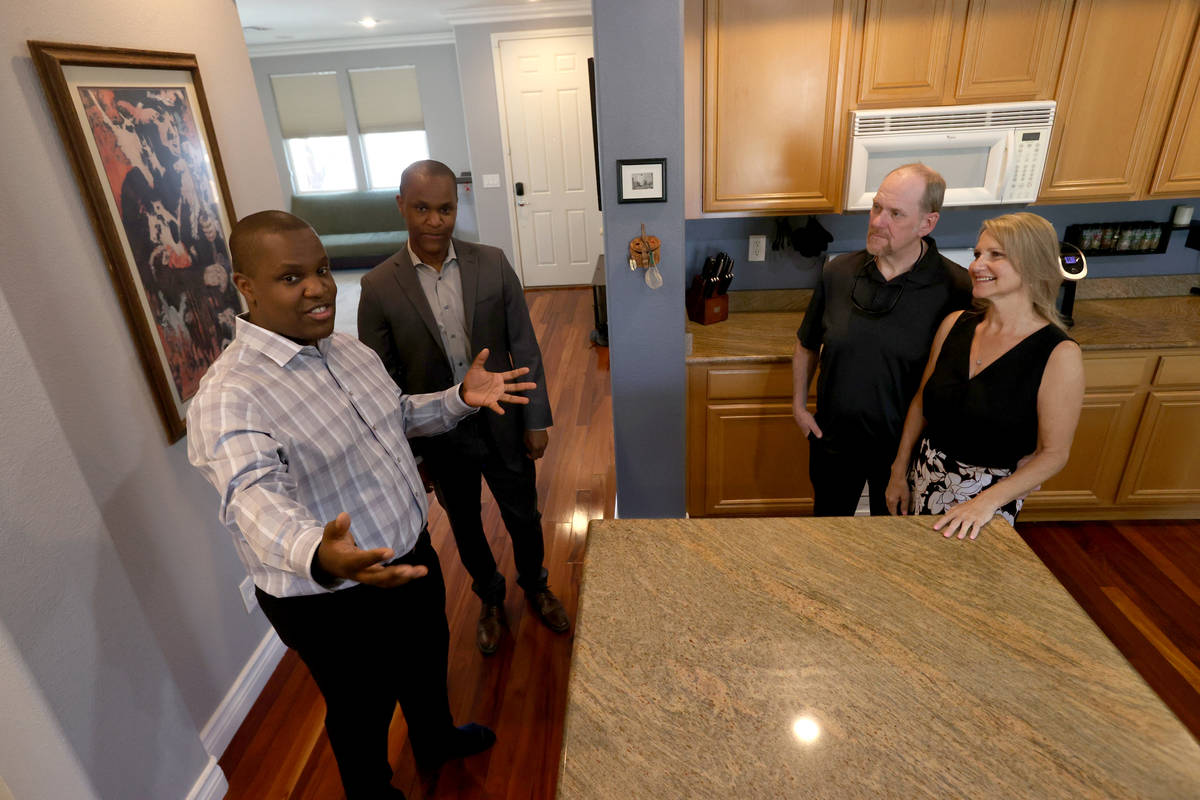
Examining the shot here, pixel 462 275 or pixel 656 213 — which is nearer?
pixel 462 275

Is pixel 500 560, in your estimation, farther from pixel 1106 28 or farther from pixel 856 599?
pixel 1106 28

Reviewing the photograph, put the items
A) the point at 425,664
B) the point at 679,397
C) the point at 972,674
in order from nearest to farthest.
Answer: the point at 972,674 < the point at 425,664 < the point at 679,397

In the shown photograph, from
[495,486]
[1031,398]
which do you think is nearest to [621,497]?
[495,486]

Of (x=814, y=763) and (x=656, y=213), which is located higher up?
(x=656, y=213)

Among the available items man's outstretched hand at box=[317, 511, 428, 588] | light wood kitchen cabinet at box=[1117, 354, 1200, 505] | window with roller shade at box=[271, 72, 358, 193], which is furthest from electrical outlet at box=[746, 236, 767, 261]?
window with roller shade at box=[271, 72, 358, 193]

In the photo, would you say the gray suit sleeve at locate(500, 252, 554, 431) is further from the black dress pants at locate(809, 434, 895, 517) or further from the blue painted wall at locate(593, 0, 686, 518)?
the black dress pants at locate(809, 434, 895, 517)

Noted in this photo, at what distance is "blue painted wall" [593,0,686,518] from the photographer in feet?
6.88

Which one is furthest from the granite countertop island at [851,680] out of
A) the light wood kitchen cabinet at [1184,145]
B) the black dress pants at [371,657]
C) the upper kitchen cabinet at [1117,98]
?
the light wood kitchen cabinet at [1184,145]

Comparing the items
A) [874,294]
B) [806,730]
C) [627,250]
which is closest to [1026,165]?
[874,294]

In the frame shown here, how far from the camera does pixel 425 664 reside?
5.61 ft

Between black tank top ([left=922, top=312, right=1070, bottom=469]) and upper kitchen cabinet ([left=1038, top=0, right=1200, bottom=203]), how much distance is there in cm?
130

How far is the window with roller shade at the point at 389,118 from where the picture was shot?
7.29 meters

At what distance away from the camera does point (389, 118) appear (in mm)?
7465

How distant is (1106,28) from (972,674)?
2494 mm
